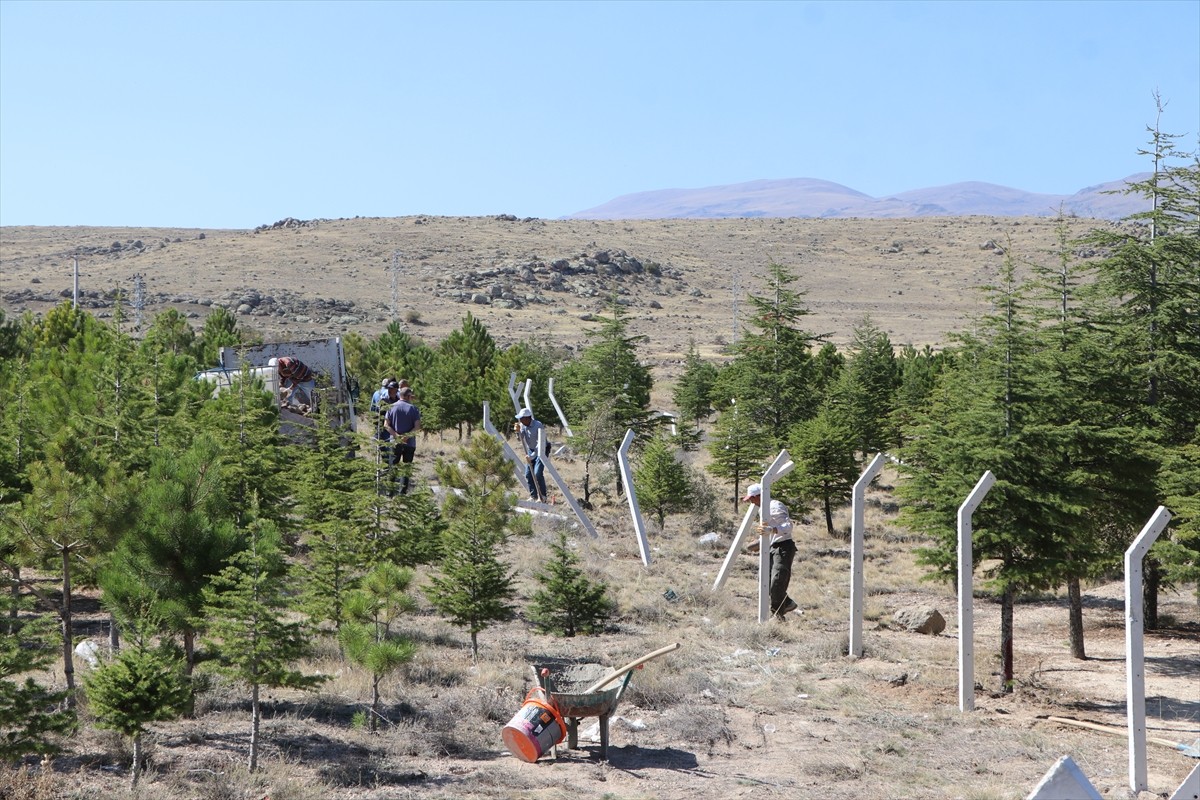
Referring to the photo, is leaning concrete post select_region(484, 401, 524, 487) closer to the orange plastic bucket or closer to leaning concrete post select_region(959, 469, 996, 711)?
leaning concrete post select_region(959, 469, 996, 711)

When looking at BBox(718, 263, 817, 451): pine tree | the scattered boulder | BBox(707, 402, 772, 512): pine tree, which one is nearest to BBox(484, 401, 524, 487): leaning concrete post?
BBox(707, 402, 772, 512): pine tree

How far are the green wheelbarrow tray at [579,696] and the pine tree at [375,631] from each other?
1209mm

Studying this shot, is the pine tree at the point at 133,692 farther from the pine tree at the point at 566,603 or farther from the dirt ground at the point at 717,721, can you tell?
the pine tree at the point at 566,603

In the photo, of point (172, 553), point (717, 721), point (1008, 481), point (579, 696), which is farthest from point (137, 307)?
point (579, 696)

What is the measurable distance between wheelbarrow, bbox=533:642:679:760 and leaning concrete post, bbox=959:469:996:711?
3.05 metres

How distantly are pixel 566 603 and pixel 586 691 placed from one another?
3.90m

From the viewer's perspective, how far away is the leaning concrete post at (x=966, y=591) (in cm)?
1081

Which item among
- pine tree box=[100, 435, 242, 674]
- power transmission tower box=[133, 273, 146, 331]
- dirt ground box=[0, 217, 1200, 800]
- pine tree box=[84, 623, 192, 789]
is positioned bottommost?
dirt ground box=[0, 217, 1200, 800]

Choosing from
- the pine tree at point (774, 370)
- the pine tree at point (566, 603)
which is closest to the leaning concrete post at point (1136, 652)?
the pine tree at point (566, 603)

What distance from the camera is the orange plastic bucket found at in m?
8.99

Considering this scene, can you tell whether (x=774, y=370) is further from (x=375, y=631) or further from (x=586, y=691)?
(x=586, y=691)

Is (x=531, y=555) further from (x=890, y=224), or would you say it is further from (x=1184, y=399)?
(x=890, y=224)

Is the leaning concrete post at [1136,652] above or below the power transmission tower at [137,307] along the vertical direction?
below

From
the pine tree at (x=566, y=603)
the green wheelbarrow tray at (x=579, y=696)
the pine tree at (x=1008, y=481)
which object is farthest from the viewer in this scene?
the pine tree at (x=566, y=603)
